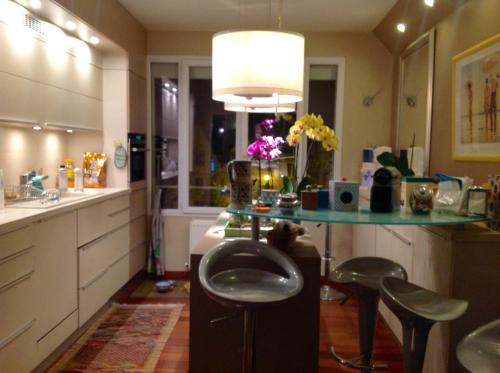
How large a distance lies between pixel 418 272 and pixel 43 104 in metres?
2.69

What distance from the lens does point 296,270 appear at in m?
1.91

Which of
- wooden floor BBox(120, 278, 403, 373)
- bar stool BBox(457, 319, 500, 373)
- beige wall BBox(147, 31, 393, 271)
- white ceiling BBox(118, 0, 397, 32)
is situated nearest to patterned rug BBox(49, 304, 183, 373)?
wooden floor BBox(120, 278, 403, 373)

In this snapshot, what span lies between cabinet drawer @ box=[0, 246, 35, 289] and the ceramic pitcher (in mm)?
1166

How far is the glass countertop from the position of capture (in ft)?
6.17

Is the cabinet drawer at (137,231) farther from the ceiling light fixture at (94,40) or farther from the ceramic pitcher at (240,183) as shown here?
the ceramic pitcher at (240,183)

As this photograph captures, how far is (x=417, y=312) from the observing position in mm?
1631

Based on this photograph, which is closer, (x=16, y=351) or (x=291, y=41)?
(x=291, y=41)

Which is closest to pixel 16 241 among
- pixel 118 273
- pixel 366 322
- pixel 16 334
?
pixel 16 334

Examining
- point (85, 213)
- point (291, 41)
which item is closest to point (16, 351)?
point (85, 213)

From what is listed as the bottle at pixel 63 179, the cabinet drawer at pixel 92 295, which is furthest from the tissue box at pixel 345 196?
the bottle at pixel 63 179

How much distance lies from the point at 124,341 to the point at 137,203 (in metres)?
1.65

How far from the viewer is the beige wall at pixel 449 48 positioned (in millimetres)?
2627

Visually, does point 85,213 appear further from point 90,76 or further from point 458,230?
point 458,230

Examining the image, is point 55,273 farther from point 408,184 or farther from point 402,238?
point 402,238
